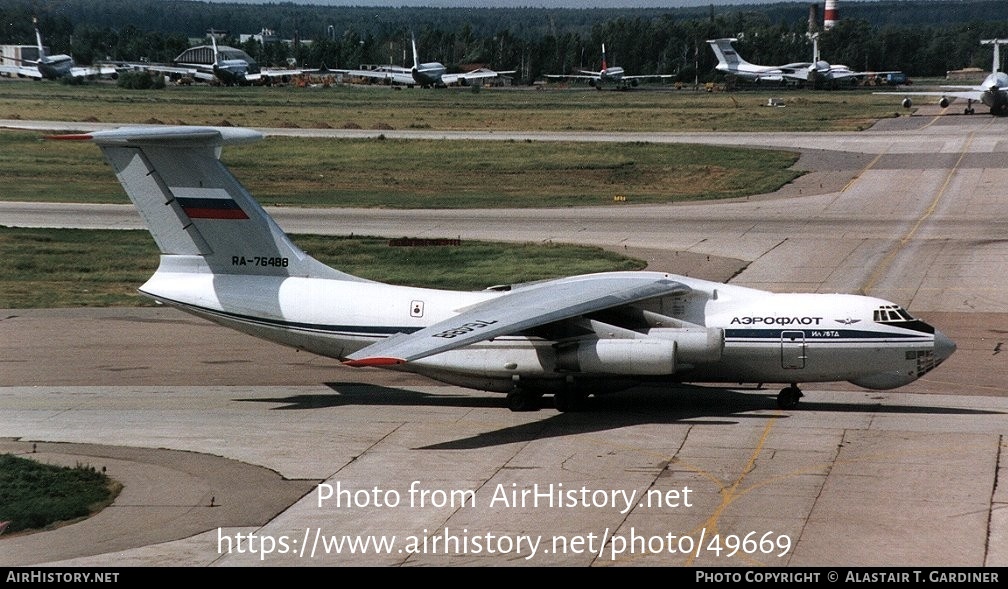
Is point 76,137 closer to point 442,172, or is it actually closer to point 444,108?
point 442,172

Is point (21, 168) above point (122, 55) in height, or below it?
below

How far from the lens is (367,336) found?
31.6m

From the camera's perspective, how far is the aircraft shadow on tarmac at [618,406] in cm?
2928

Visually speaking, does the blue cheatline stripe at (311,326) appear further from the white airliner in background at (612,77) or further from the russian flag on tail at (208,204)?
the white airliner in background at (612,77)

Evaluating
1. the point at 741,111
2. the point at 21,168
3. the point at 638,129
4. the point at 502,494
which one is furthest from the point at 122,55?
the point at 502,494

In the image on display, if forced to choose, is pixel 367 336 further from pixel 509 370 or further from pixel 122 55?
pixel 122 55

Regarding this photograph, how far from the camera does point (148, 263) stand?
52531mm

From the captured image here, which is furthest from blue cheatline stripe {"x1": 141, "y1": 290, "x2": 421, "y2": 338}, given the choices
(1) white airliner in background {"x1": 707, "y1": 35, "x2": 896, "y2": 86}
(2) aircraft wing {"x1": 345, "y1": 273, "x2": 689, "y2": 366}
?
(1) white airliner in background {"x1": 707, "y1": 35, "x2": 896, "y2": 86}

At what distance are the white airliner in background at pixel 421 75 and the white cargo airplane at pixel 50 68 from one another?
253 feet

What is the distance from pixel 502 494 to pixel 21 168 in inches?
2402

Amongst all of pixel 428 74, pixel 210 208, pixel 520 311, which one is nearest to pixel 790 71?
pixel 428 74

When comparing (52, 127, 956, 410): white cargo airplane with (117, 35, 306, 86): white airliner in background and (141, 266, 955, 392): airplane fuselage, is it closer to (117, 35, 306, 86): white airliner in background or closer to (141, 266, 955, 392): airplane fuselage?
(141, 266, 955, 392): airplane fuselage

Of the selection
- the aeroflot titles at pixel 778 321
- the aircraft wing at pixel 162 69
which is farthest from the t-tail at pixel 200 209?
the aircraft wing at pixel 162 69

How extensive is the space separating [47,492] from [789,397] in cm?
1693
